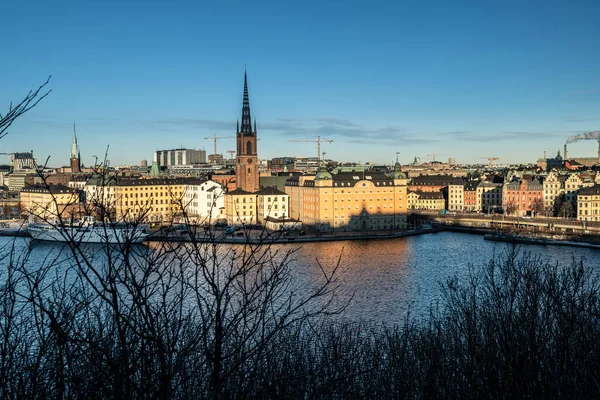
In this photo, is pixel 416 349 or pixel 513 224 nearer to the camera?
pixel 416 349

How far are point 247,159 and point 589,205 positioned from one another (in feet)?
55.4

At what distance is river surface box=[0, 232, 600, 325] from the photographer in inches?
501

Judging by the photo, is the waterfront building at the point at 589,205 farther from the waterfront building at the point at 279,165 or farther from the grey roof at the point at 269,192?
the waterfront building at the point at 279,165

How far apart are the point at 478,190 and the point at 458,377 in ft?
118

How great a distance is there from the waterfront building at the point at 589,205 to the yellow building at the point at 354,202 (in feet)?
27.6

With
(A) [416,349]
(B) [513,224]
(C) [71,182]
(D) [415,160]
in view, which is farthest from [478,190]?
(D) [415,160]

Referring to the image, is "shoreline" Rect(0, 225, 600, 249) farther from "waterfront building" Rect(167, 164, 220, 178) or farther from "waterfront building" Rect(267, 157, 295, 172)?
"waterfront building" Rect(267, 157, 295, 172)

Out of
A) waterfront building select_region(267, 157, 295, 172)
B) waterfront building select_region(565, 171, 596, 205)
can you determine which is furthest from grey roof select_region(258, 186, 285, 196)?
waterfront building select_region(267, 157, 295, 172)

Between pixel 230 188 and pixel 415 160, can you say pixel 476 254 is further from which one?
pixel 415 160

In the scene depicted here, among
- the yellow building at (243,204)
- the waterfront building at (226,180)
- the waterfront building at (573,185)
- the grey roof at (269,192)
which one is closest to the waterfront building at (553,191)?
the waterfront building at (573,185)

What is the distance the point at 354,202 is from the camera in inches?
1144

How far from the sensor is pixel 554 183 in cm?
3516

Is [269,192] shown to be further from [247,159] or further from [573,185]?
[573,185]

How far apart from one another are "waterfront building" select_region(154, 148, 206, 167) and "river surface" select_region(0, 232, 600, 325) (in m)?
71.0
